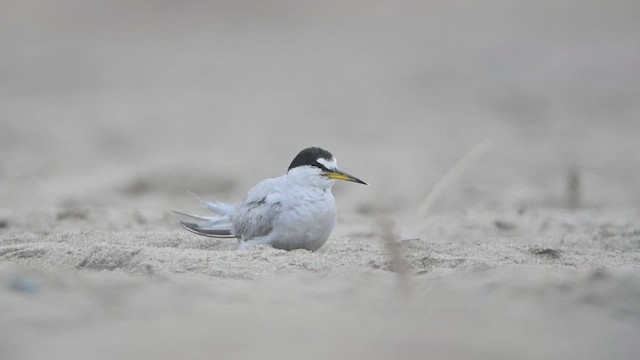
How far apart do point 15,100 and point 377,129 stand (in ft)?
15.6

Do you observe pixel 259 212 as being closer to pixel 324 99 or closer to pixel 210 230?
pixel 210 230

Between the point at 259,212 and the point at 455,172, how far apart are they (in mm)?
4377

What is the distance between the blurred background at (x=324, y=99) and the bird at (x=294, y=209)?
113 inches

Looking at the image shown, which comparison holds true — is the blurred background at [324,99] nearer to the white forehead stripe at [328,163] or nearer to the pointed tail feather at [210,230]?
the pointed tail feather at [210,230]

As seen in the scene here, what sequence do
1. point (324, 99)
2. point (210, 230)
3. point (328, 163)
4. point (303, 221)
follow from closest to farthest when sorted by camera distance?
1. point (303, 221)
2. point (328, 163)
3. point (210, 230)
4. point (324, 99)

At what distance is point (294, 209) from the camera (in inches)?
217

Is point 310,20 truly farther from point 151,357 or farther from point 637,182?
point 151,357

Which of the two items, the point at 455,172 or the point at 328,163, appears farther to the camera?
the point at 455,172

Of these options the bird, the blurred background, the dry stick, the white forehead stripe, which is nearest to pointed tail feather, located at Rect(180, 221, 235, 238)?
the bird

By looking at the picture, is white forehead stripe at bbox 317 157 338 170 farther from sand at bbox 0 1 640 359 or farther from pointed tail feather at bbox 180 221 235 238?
pointed tail feather at bbox 180 221 235 238

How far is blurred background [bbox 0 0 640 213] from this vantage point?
385 inches

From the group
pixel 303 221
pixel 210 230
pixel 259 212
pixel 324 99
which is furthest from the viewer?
pixel 324 99

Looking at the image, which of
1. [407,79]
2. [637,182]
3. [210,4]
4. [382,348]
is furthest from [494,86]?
[382,348]

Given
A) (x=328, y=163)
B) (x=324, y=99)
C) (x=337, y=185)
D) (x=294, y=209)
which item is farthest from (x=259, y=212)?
(x=324, y=99)
